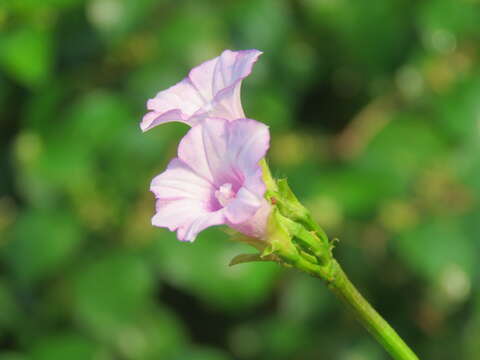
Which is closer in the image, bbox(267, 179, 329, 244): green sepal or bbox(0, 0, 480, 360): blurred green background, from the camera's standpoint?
bbox(267, 179, 329, 244): green sepal

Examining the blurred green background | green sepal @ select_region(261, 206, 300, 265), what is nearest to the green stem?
green sepal @ select_region(261, 206, 300, 265)

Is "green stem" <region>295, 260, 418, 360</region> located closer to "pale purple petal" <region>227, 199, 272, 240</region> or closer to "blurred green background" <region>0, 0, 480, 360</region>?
"pale purple petal" <region>227, 199, 272, 240</region>

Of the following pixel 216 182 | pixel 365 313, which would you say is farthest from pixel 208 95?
pixel 365 313

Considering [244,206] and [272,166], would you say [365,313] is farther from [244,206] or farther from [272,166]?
[272,166]

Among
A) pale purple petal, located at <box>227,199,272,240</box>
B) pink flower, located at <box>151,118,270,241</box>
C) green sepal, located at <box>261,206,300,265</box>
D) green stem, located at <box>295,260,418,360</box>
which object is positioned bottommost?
green stem, located at <box>295,260,418,360</box>

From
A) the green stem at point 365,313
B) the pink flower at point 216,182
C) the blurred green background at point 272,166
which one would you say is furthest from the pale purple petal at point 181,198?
the blurred green background at point 272,166

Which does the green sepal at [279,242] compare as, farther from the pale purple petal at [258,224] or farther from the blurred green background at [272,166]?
the blurred green background at [272,166]

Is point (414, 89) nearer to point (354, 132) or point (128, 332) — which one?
point (354, 132)
